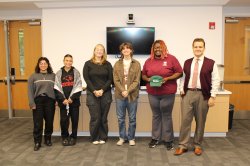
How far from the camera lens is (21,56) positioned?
6.57m

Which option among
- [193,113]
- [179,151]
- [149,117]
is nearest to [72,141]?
[149,117]

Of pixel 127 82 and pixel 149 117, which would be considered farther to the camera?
pixel 149 117

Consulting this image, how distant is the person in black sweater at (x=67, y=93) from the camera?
173 inches

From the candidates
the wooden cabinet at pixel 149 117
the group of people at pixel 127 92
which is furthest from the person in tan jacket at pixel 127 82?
the wooden cabinet at pixel 149 117

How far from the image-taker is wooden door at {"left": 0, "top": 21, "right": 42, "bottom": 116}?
6.45 metres

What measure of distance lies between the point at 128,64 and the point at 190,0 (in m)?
1.78

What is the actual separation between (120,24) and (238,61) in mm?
2580

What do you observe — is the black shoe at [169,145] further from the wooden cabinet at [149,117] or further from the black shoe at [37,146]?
the black shoe at [37,146]

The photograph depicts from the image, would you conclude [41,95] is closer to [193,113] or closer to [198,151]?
[193,113]

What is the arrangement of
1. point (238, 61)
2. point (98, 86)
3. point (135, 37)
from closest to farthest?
1. point (98, 86)
2. point (135, 37)
3. point (238, 61)

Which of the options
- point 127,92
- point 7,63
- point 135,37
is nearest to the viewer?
point 127,92

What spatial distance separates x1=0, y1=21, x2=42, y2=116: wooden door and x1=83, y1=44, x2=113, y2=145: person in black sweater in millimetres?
2439

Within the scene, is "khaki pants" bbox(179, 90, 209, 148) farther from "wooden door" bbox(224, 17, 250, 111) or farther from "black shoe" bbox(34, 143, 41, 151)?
"wooden door" bbox(224, 17, 250, 111)

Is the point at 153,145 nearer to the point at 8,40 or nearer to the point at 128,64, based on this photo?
the point at 128,64
